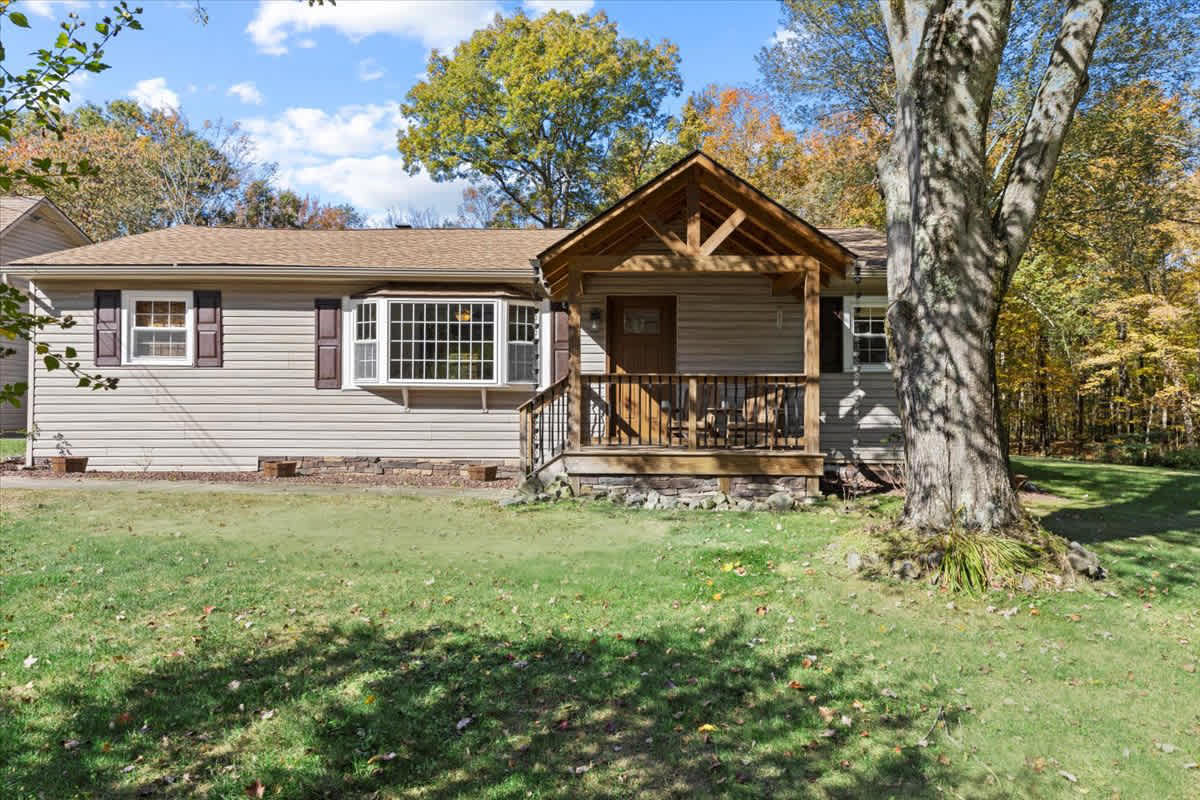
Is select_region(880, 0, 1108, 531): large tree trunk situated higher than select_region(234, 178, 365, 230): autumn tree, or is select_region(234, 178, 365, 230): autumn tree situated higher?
select_region(234, 178, 365, 230): autumn tree

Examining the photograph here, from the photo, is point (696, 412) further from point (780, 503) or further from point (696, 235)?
point (696, 235)

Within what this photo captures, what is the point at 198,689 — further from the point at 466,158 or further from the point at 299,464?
the point at 466,158

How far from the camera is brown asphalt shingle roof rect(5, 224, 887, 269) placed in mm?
11680

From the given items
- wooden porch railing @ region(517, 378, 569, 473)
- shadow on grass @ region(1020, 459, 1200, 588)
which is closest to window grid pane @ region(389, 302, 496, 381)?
wooden porch railing @ region(517, 378, 569, 473)

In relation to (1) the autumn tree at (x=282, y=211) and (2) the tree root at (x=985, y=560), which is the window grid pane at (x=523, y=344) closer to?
(2) the tree root at (x=985, y=560)

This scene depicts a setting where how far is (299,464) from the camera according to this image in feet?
39.2

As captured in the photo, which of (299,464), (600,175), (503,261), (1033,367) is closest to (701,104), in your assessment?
(600,175)

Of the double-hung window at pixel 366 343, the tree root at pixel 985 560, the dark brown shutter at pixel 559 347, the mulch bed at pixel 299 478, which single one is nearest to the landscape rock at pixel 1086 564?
the tree root at pixel 985 560

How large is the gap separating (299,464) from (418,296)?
11.6 feet

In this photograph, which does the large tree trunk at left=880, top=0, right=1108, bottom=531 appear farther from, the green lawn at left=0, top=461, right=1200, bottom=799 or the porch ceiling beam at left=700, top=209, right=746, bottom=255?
the porch ceiling beam at left=700, top=209, right=746, bottom=255

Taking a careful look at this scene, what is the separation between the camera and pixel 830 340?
11.5 m

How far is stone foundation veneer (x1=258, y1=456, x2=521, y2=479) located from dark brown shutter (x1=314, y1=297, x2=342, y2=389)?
4.63 feet

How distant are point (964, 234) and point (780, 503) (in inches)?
167

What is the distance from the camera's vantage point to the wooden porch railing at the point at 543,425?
991cm
